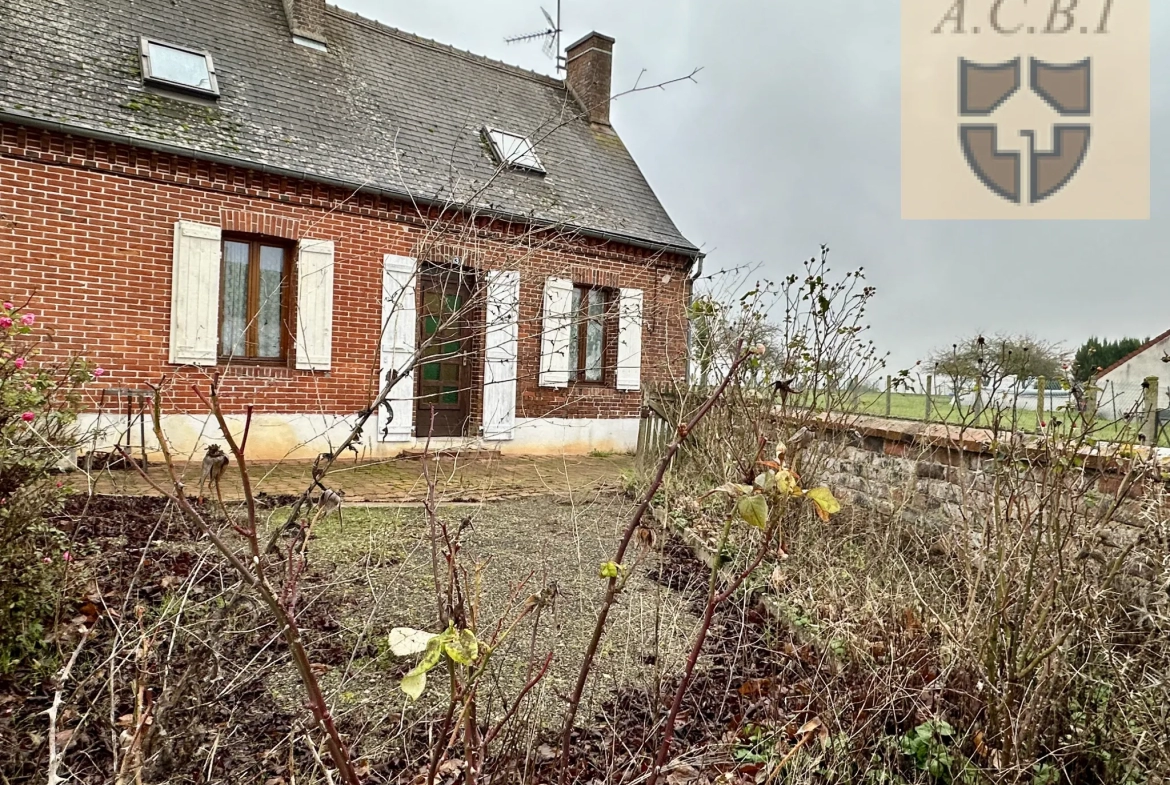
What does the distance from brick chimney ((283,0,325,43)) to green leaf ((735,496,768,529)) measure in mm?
10877

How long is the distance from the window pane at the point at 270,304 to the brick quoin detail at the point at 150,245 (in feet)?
1.07

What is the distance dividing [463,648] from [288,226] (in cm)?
806

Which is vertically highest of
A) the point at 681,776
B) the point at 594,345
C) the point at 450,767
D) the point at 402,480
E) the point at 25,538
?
the point at 594,345

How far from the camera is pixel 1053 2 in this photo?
4652 millimetres

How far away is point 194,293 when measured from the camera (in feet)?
24.8

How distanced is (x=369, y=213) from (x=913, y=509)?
6902 millimetres

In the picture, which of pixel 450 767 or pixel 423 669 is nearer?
pixel 423 669

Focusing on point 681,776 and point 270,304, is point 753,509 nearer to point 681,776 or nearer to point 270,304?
point 681,776

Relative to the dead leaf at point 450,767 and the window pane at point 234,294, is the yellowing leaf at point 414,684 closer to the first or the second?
the dead leaf at point 450,767

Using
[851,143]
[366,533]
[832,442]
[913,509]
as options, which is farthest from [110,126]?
[851,143]

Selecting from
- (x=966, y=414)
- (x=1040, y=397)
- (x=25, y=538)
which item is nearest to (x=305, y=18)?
(x=25, y=538)

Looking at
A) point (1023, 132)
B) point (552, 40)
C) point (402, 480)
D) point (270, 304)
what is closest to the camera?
point (1023, 132)

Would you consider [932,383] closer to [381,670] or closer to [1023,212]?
[1023,212]

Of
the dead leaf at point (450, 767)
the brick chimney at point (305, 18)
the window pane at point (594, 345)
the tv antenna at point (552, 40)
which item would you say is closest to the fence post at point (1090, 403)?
the dead leaf at point (450, 767)
